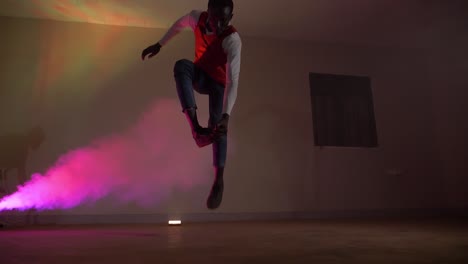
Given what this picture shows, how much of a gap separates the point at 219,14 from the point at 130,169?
10.0 ft

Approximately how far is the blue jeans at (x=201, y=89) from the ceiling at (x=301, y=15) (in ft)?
8.81

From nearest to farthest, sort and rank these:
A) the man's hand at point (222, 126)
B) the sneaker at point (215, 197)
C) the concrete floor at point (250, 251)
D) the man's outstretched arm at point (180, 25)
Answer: the concrete floor at point (250, 251) < the man's hand at point (222, 126) < the sneaker at point (215, 197) < the man's outstretched arm at point (180, 25)

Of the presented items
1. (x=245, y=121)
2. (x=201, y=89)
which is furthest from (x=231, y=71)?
(x=245, y=121)

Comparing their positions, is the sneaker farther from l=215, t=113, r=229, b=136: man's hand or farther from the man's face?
the man's face

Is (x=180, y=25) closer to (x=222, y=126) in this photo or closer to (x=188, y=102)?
(x=188, y=102)

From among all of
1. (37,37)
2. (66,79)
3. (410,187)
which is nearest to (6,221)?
(66,79)

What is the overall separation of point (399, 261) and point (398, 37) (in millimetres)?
4786

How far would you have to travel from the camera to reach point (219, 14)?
70.5 inches

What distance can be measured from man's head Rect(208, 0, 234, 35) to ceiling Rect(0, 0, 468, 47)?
8.50ft

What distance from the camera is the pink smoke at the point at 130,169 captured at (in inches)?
161

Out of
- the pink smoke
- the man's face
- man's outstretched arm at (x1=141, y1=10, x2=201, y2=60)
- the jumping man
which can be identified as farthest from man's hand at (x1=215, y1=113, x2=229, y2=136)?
the pink smoke

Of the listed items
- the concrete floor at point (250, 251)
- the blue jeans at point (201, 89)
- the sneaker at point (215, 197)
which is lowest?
the concrete floor at point (250, 251)

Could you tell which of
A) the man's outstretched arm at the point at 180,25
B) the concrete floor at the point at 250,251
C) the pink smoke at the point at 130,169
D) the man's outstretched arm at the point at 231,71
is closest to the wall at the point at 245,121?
the pink smoke at the point at 130,169

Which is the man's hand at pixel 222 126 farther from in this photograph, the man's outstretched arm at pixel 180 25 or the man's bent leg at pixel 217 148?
the man's outstretched arm at pixel 180 25
